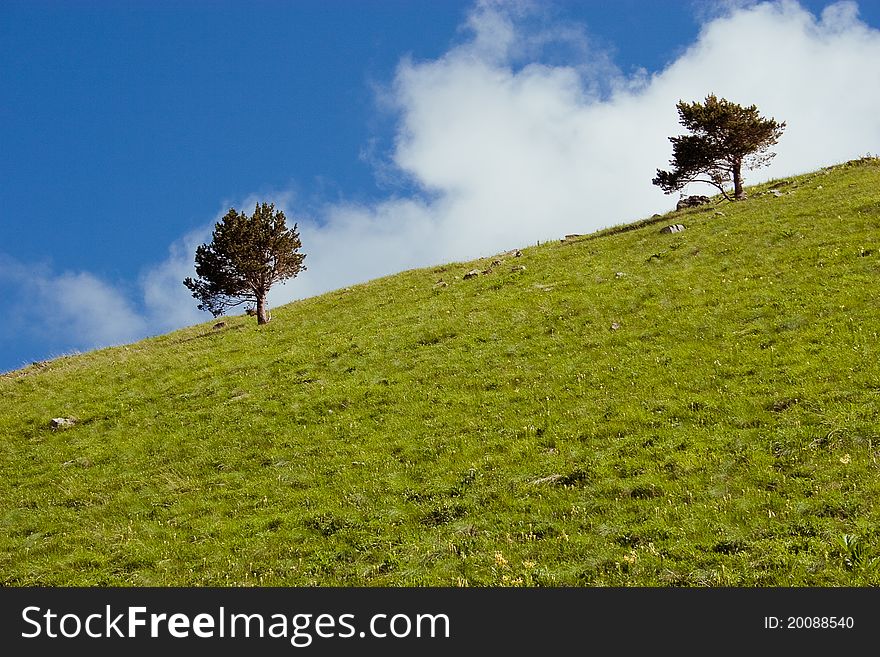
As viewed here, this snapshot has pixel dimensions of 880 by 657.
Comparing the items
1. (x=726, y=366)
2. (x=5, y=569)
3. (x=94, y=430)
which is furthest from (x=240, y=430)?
(x=726, y=366)

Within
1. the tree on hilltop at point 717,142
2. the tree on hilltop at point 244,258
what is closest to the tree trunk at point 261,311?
the tree on hilltop at point 244,258

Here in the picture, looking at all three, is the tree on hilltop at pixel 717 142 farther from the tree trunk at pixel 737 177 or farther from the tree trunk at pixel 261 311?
the tree trunk at pixel 261 311

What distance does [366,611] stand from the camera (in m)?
12.2

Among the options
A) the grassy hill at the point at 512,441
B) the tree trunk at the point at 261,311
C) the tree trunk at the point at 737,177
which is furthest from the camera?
the tree trunk at the point at 737,177

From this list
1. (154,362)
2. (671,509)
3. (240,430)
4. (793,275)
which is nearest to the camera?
(671,509)

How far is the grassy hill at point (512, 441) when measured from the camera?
14.7 m

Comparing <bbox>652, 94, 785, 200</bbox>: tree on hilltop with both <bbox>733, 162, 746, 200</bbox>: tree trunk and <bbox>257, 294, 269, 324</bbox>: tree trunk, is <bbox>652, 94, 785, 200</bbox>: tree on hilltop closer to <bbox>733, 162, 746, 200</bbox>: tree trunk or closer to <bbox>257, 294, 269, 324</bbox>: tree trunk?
<bbox>733, 162, 746, 200</bbox>: tree trunk

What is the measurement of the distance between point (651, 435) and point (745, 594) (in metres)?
8.24

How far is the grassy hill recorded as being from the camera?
14742 mm

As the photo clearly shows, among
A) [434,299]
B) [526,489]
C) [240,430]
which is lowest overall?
[526,489]

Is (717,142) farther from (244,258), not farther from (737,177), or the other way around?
(244,258)

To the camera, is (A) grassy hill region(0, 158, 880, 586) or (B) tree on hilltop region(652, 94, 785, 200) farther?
(B) tree on hilltop region(652, 94, 785, 200)

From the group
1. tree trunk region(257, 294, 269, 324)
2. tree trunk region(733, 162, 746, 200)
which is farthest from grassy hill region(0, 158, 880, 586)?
tree trunk region(733, 162, 746, 200)

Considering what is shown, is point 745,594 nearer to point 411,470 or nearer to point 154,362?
point 411,470
